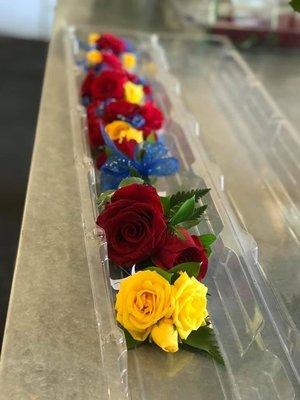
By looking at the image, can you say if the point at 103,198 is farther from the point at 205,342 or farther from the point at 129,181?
the point at 205,342

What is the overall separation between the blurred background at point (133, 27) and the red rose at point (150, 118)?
264mm

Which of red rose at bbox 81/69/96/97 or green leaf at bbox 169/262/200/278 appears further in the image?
red rose at bbox 81/69/96/97

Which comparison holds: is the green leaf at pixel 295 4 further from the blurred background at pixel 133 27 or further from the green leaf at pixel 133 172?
the blurred background at pixel 133 27

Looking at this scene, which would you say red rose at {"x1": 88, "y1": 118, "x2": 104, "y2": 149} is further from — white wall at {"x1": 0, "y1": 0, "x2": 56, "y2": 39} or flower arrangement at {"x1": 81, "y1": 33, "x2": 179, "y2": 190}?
white wall at {"x1": 0, "y1": 0, "x2": 56, "y2": 39}

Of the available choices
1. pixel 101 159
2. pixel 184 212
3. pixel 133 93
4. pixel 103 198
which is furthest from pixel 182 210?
pixel 133 93

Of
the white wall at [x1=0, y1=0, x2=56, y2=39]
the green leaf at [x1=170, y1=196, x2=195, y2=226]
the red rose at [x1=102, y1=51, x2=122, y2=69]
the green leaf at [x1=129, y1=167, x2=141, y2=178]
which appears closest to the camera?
the green leaf at [x1=170, y1=196, x2=195, y2=226]

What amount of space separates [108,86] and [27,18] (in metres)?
1.01

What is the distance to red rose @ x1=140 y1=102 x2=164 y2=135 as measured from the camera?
3.26ft

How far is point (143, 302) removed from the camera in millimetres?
609

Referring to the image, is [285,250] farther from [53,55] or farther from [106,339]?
[53,55]

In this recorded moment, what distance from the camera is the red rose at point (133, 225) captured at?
A: 25.5 inches

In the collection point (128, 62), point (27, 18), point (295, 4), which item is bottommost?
point (27, 18)

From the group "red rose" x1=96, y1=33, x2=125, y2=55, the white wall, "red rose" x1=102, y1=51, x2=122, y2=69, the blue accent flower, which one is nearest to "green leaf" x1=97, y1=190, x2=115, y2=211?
the blue accent flower

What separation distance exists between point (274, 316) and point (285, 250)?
16 centimetres
